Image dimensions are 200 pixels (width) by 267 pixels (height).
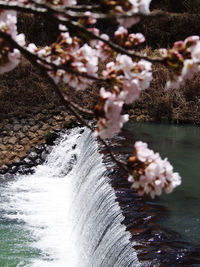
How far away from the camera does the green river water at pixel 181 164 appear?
432 cm

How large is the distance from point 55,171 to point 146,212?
3847 mm

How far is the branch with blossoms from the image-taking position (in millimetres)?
1227

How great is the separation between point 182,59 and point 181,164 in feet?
17.3

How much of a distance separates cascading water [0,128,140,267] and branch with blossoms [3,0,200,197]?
204cm

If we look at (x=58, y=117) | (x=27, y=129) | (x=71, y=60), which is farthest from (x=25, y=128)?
(x=71, y=60)

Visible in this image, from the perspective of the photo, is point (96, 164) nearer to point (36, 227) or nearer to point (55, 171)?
point (36, 227)

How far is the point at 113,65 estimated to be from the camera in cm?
148

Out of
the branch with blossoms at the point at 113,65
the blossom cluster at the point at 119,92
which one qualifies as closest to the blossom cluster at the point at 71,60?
the branch with blossoms at the point at 113,65

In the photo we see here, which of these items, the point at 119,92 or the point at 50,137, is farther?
the point at 50,137

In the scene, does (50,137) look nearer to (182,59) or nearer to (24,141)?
(24,141)

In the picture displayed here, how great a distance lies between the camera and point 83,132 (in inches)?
345

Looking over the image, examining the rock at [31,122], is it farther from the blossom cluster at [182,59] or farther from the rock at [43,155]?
the blossom cluster at [182,59]

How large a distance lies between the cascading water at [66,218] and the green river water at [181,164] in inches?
22.5

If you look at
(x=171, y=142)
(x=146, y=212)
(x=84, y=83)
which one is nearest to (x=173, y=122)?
(x=171, y=142)
